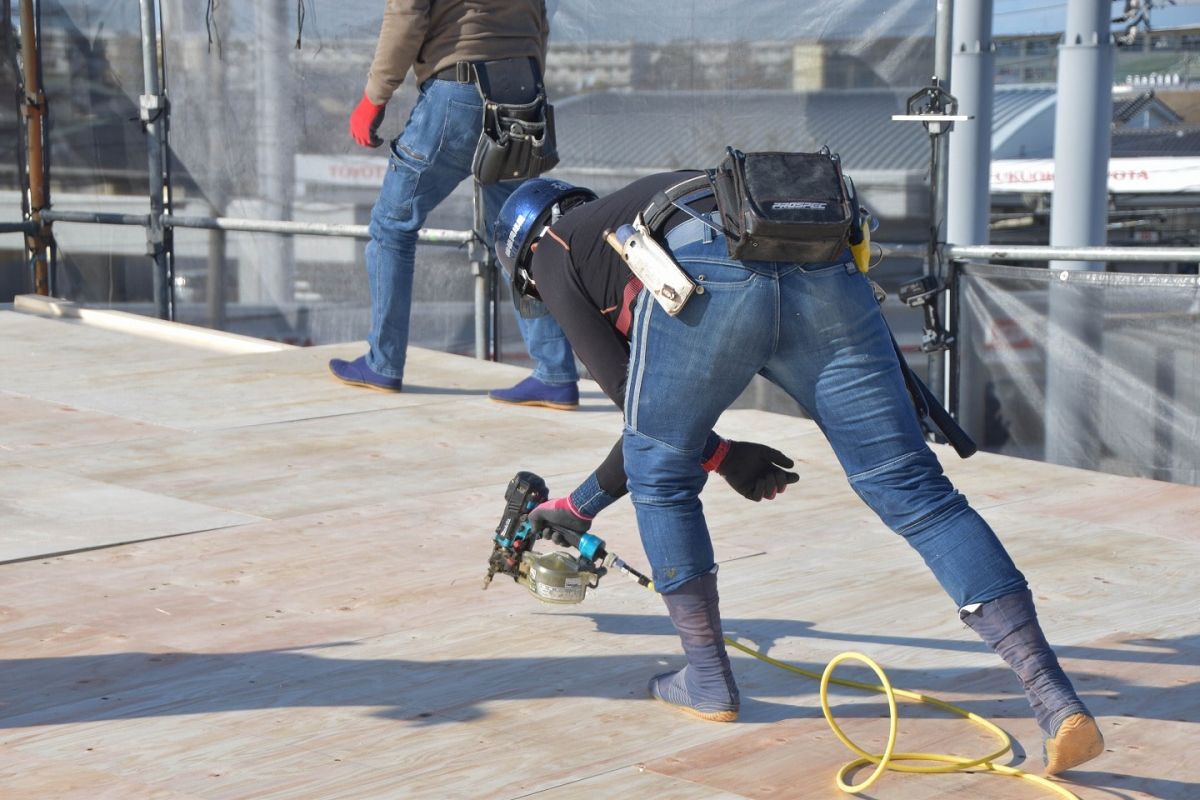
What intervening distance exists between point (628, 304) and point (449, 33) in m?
3.63

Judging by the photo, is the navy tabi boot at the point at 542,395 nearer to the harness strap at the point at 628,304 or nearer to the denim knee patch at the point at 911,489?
the harness strap at the point at 628,304

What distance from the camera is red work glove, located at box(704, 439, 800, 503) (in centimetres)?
416

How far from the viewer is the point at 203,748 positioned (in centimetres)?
391

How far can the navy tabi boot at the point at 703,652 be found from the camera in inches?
158

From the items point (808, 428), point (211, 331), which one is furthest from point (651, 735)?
point (211, 331)

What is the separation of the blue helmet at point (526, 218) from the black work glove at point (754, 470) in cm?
70

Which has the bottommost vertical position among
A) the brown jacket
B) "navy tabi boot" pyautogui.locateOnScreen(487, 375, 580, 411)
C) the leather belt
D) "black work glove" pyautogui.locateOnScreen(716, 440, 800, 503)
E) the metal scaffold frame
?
"navy tabi boot" pyautogui.locateOnScreen(487, 375, 580, 411)

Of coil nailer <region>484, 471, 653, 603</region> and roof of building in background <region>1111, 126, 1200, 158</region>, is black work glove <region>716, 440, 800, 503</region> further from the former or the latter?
roof of building in background <region>1111, 126, 1200, 158</region>

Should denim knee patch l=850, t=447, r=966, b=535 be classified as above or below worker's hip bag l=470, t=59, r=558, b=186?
below

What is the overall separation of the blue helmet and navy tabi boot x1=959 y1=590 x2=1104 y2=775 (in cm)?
140

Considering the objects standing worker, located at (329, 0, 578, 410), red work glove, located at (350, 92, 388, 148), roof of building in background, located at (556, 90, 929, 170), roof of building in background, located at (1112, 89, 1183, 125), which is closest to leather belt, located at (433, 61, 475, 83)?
standing worker, located at (329, 0, 578, 410)

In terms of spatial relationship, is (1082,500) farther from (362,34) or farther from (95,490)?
(362,34)

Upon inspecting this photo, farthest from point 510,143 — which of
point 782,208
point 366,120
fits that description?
point 782,208

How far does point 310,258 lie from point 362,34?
135 centimetres
